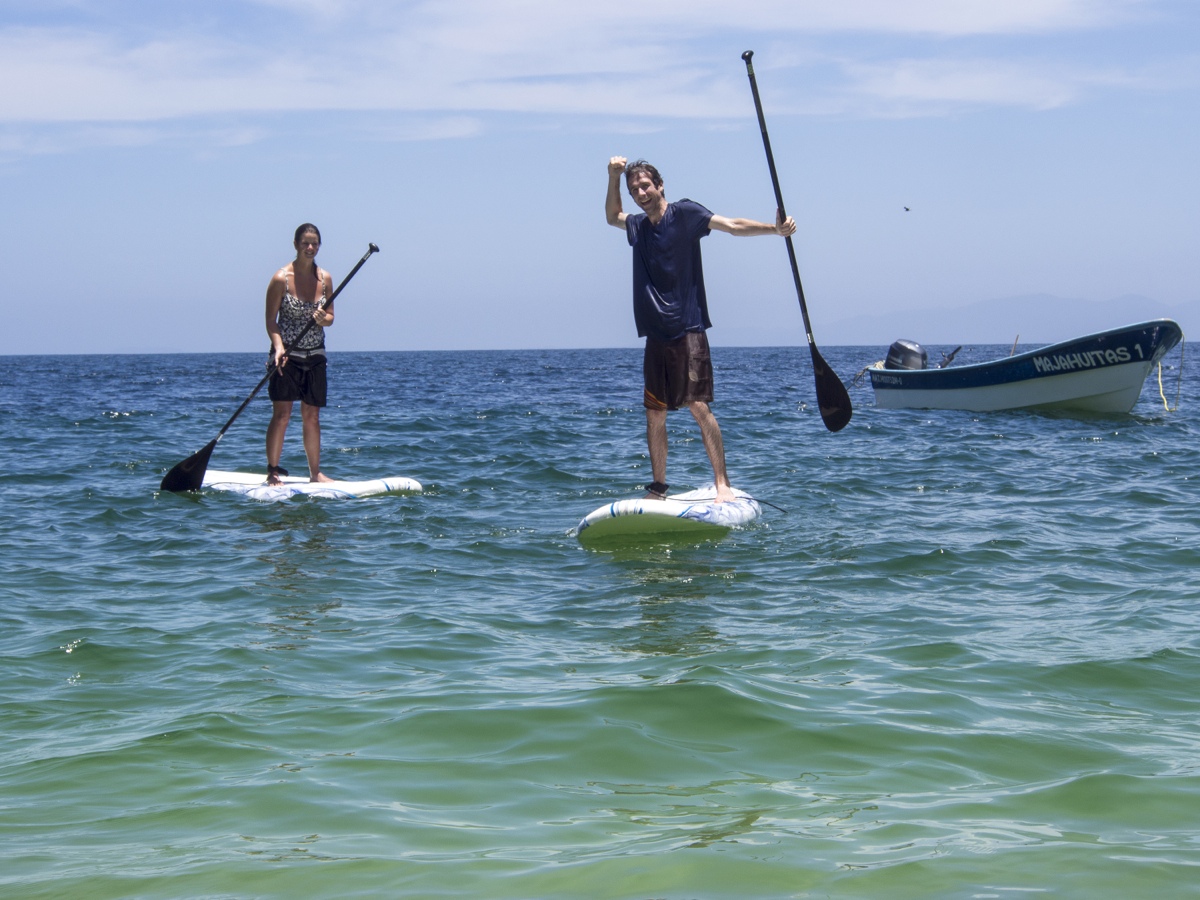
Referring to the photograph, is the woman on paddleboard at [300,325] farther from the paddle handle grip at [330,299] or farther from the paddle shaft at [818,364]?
the paddle shaft at [818,364]

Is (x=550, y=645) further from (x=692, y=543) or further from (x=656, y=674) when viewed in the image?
(x=692, y=543)

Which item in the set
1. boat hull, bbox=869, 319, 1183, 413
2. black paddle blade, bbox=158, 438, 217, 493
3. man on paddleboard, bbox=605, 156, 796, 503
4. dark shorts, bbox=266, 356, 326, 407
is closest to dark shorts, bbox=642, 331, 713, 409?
man on paddleboard, bbox=605, 156, 796, 503

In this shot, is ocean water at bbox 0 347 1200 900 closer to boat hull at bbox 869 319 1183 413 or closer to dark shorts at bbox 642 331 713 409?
dark shorts at bbox 642 331 713 409

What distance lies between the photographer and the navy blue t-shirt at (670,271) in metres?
7.58

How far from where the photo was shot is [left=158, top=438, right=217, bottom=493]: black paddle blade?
33.7 feet

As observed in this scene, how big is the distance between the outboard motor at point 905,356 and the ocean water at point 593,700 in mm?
14187

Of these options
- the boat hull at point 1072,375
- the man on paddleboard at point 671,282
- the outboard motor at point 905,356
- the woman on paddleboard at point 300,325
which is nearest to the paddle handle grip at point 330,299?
the woman on paddleboard at point 300,325

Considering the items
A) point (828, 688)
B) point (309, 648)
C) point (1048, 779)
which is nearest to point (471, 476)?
point (309, 648)

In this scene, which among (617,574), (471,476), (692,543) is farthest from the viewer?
(471,476)

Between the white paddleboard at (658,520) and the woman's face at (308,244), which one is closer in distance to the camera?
the white paddleboard at (658,520)

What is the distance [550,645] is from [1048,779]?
2330mm

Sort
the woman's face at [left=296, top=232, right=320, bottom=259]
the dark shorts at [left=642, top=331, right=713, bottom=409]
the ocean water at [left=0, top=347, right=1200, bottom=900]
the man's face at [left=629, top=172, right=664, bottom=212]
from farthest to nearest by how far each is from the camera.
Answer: the woman's face at [left=296, top=232, right=320, bottom=259] → the dark shorts at [left=642, top=331, right=713, bottom=409] → the man's face at [left=629, top=172, right=664, bottom=212] → the ocean water at [left=0, top=347, right=1200, bottom=900]

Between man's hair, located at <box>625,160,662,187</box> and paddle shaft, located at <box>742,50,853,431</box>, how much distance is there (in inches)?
36.2

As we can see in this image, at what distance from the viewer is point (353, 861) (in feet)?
10.6
